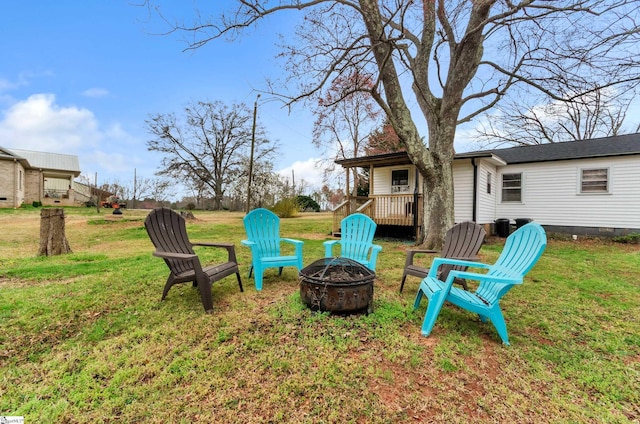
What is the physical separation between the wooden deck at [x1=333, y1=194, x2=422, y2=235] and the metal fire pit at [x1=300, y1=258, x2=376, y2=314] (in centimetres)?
678

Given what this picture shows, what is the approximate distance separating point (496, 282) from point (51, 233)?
760 centimetres

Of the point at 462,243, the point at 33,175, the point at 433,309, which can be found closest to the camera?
the point at 433,309

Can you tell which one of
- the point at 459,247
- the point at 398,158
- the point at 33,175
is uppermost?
the point at 33,175

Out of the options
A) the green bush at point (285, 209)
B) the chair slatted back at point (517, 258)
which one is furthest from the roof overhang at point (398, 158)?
the green bush at point (285, 209)

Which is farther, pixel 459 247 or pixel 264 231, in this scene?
pixel 264 231

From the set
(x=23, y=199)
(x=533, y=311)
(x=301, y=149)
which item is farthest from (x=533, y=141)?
(x=23, y=199)

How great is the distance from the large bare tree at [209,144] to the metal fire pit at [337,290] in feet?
71.9

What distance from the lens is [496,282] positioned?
227 cm

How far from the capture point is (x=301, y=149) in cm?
1886

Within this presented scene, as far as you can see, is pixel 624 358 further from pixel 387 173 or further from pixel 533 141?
pixel 533 141

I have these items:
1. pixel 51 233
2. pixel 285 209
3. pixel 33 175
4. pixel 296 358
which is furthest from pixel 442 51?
pixel 33 175

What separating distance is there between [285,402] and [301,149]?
Result: 1799cm

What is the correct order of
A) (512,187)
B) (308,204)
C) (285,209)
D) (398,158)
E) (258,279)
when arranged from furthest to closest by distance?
(308,204) → (285,209) → (512,187) → (398,158) → (258,279)

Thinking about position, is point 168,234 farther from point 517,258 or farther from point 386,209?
point 386,209
